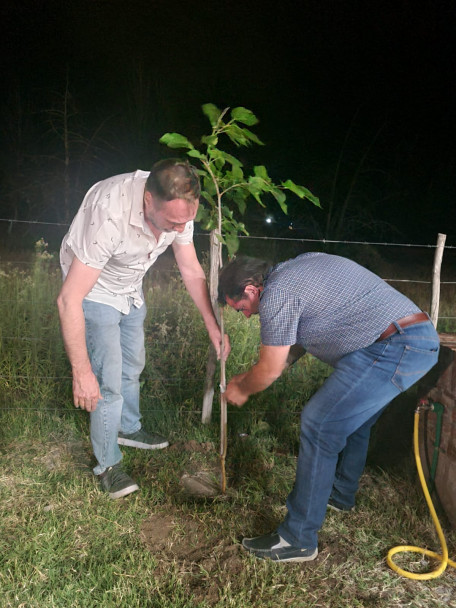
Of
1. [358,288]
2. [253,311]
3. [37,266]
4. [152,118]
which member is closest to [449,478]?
[358,288]

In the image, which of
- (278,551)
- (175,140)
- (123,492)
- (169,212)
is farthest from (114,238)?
(278,551)

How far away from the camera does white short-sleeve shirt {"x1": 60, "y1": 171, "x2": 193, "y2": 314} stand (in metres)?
2.81

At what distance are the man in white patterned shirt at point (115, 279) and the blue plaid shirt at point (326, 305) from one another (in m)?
0.64

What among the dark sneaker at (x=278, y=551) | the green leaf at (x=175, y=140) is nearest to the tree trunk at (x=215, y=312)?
the green leaf at (x=175, y=140)

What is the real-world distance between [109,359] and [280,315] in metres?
1.16

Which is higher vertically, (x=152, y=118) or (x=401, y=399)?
(x=152, y=118)

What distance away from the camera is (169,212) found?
2795 mm

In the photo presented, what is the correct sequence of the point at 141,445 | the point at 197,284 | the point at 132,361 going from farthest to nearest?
the point at 141,445, the point at 132,361, the point at 197,284

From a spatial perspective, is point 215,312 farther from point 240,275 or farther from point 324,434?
point 324,434

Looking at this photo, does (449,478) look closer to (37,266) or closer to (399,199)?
(37,266)

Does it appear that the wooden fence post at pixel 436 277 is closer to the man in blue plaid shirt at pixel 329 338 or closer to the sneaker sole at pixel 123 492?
the man in blue plaid shirt at pixel 329 338

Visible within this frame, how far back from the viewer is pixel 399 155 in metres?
16.9

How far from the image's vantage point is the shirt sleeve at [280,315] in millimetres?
2555

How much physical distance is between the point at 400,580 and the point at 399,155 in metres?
16.0
